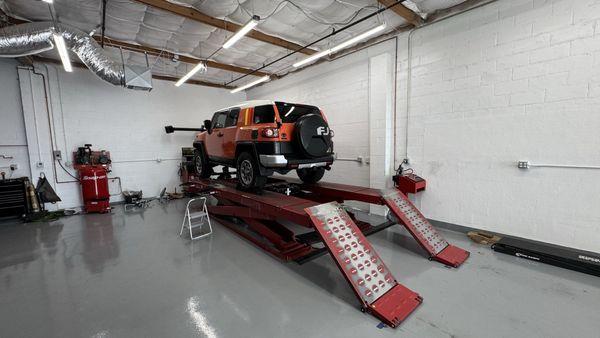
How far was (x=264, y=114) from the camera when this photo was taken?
4.04 m

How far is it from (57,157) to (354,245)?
25.4ft

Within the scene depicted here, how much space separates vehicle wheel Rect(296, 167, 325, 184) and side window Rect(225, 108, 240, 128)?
5.16 feet

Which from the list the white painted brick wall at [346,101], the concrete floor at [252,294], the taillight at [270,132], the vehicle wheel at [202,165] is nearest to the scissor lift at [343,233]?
the concrete floor at [252,294]

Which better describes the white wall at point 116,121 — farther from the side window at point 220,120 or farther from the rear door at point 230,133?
the rear door at point 230,133

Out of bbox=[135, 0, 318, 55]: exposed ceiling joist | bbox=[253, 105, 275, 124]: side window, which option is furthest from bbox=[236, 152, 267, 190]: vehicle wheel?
bbox=[135, 0, 318, 55]: exposed ceiling joist

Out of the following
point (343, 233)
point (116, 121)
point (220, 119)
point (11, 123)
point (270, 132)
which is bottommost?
point (343, 233)

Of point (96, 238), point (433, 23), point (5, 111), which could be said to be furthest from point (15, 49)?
point (433, 23)

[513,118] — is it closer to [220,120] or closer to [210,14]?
[210,14]

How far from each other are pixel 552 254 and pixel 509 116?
1900 mm

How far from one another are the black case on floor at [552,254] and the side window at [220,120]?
5.05 m

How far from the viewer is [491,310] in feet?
7.30

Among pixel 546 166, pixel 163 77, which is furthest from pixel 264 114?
pixel 163 77

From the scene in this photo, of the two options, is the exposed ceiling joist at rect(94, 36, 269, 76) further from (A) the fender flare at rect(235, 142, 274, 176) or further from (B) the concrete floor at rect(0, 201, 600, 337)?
(B) the concrete floor at rect(0, 201, 600, 337)

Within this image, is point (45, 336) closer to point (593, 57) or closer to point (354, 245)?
point (354, 245)
